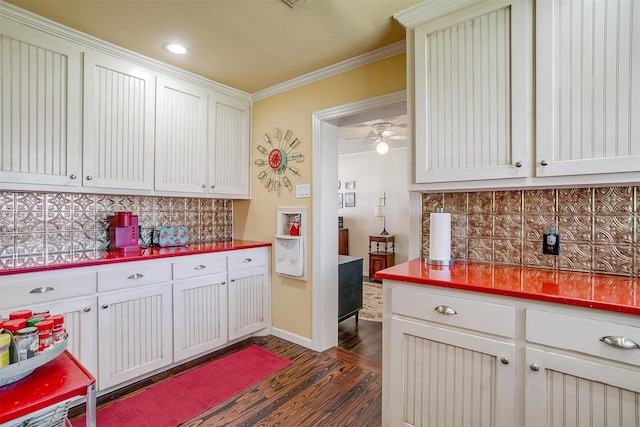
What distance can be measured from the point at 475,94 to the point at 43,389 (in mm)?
2156

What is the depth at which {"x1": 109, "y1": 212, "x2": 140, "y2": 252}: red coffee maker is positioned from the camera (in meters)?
2.45

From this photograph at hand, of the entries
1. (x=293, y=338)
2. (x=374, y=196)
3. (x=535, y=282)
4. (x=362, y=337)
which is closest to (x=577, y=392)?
(x=535, y=282)

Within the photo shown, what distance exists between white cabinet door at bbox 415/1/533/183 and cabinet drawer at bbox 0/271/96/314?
2175 mm

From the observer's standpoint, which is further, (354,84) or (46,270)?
(354,84)

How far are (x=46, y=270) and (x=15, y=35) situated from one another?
1479 mm

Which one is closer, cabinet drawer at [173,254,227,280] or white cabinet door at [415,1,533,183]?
white cabinet door at [415,1,533,183]

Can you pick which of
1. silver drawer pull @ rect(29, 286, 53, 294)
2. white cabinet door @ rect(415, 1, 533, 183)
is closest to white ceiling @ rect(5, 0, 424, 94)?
white cabinet door @ rect(415, 1, 533, 183)

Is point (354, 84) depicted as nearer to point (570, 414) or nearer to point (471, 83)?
point (471, 83)

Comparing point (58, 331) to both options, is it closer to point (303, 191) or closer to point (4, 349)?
point (4, 349)

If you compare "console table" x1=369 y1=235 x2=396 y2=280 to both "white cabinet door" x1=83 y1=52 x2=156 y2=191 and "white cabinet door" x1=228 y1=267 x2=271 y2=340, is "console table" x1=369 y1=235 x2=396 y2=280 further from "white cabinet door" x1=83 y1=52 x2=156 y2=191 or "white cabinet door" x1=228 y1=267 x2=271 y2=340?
"white cabinet door" x1=83 y1=52 x2=156 y2=191

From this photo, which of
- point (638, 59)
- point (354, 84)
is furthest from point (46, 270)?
point (638, 59)

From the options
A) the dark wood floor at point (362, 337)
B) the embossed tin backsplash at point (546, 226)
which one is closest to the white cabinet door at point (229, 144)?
the dark wood floor at point (362, 337)

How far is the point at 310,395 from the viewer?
7.00 feet

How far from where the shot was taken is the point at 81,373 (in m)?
1.00
